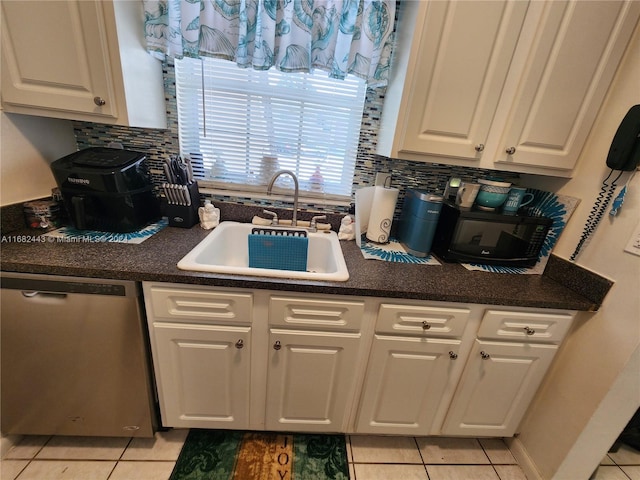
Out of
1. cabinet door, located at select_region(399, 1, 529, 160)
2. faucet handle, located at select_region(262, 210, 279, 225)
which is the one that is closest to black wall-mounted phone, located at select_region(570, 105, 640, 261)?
cabinet door, located at select_region(399, 1, 529, 160)

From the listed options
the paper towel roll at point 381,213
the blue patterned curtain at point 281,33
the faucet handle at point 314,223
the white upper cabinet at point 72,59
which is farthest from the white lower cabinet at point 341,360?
the blue patterned curtain at point 281,33

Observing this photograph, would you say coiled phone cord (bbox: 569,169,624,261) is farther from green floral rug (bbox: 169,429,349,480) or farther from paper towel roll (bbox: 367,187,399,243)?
green floral rug (bbox: 169,429,349,480)

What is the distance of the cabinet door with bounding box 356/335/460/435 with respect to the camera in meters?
1.10

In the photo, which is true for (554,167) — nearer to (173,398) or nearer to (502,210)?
(502,210)

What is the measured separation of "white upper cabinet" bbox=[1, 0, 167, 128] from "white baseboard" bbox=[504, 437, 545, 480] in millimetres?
2473

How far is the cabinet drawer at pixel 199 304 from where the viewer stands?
3.17ft

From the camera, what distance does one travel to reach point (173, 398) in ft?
3.74

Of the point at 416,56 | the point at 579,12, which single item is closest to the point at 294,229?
the point at 416,56

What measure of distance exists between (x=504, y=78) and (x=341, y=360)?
1.39 meters

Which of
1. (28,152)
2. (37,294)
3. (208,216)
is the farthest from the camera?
(208,216)

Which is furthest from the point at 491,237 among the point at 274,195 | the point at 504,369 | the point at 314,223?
the point at 274,195

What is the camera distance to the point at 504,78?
1075mm

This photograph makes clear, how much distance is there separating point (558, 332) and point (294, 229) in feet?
4.25

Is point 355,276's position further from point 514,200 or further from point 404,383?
point 514,200
